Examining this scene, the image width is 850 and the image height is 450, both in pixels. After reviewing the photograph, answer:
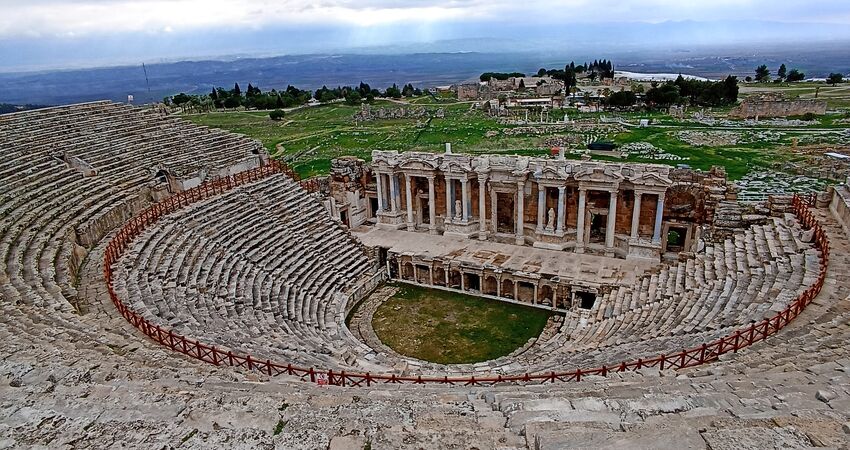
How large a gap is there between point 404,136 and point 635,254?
41490mm

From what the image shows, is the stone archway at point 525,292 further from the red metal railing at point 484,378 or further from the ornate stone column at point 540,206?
the red metal railing at point 484,378

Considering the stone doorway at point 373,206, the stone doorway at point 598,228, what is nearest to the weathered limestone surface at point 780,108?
the stone doorway at point 598,228

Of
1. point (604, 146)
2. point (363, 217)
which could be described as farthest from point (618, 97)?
point (363, 217)

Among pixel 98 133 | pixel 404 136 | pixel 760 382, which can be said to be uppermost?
pixel 98 133

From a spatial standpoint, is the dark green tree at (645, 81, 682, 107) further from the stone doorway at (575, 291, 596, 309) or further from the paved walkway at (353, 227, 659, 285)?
the stone doorway at (575, 291, 596, 309)

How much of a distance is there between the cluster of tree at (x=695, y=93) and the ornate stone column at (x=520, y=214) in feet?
208

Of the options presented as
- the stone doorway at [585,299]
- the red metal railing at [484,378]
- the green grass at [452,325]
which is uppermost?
the red metal railing at [484,378]

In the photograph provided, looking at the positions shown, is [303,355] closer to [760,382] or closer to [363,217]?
[760,382]

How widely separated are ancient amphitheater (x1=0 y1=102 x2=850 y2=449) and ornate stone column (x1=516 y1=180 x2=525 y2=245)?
0.16 meters

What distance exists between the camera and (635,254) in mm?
25344

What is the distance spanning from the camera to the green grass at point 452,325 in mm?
19938

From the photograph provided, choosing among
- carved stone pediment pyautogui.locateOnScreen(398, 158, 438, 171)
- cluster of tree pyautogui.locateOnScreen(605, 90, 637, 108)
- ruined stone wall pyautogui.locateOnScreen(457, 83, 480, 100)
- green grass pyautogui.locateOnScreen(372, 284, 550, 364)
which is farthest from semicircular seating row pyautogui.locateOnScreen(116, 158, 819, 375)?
ruined stone wall pyautogui.locateOnScreen(457, 83, 480, 100)

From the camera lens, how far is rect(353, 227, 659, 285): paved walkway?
23.8 m

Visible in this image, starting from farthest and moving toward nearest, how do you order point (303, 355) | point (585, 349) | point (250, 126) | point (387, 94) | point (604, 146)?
point (387, 94)
point (250, 126)
point (604, 146)
point (585, 349)
point (303, 355)
